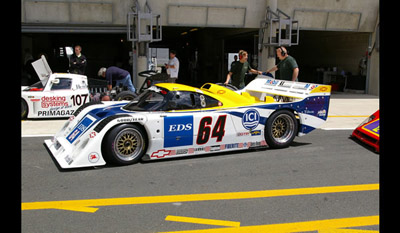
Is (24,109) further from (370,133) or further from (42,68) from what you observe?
(370,133)

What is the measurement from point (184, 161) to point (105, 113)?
1.44 m

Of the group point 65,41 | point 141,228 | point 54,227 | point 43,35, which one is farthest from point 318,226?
point 65,41

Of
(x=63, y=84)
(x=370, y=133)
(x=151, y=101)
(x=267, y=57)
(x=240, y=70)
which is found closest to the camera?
(x=151, y=101)

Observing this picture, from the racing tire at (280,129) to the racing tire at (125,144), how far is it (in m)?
2.22

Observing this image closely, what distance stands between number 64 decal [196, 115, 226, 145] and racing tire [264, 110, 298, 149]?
2.88ft

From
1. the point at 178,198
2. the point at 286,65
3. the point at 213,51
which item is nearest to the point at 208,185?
the point at 178,198

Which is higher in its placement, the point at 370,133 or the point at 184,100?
the point at 184,100

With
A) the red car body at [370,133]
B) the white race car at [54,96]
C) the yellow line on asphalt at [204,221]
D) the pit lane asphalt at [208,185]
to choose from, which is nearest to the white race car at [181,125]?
the pit lane asphalt at [208,185]

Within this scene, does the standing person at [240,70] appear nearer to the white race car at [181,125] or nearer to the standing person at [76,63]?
the white race car at [181,125]

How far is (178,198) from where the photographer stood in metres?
4.27

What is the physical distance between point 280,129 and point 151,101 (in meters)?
2.36

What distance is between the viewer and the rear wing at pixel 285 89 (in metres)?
6.90

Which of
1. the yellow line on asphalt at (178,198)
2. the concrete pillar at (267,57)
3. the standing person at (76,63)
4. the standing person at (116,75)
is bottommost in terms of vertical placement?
the yellow line on asphalt at (178,198)
